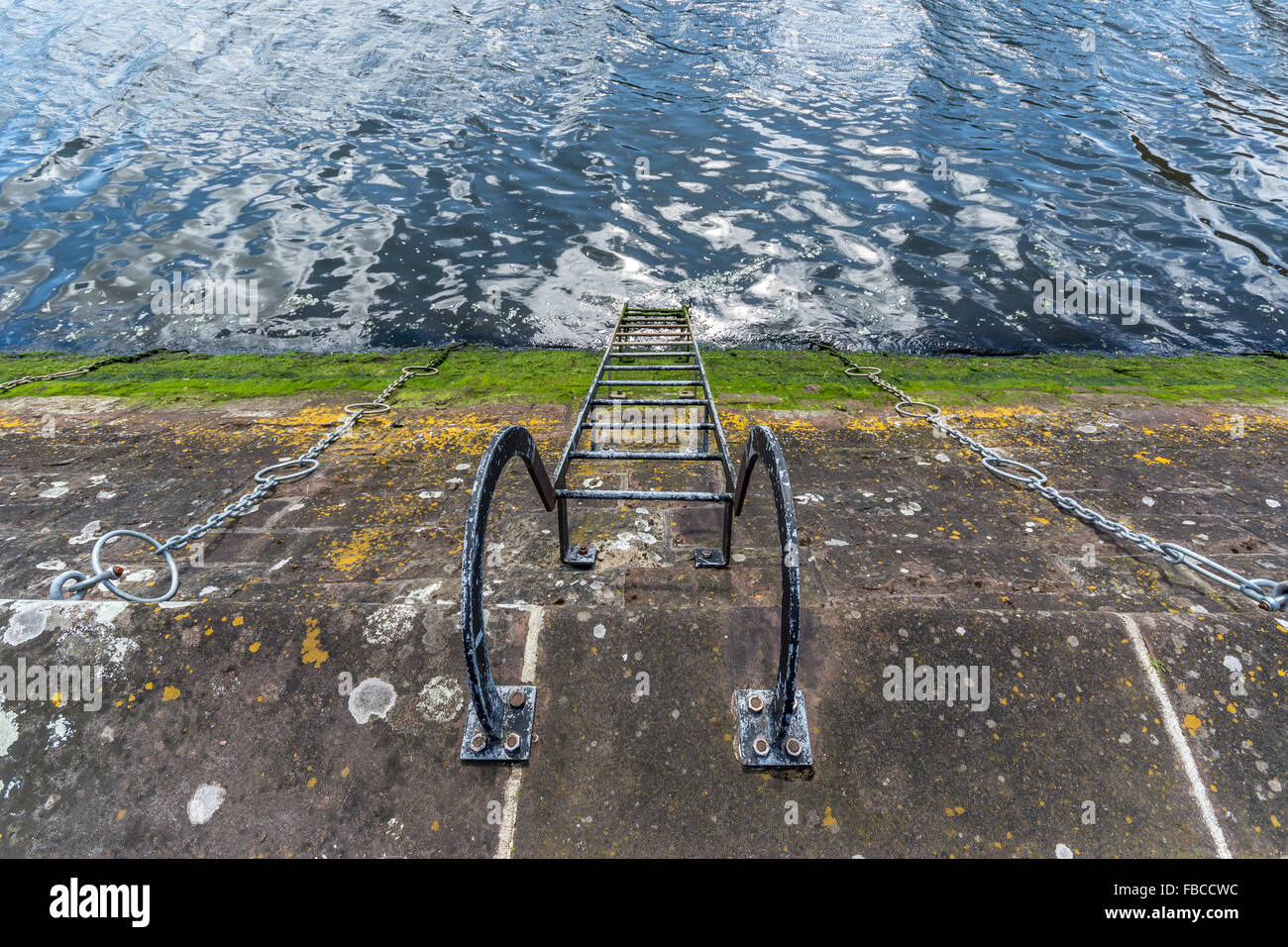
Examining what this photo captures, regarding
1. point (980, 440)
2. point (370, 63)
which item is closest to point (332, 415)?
point (980, 440)

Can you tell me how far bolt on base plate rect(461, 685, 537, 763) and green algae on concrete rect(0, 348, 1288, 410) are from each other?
3.53 meters

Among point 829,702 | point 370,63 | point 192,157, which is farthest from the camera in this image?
point 370,63

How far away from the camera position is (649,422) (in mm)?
4137

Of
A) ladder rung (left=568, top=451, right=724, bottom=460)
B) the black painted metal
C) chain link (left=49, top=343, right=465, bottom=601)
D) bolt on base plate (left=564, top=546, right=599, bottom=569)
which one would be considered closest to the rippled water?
chain link (left=49, top=343, right=465, bottom=601)

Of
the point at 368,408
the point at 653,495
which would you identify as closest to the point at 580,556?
the point at 653,495

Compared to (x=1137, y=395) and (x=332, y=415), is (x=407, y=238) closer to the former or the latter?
(x=332, y=415)

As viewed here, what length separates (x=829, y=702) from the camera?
78.5 inches

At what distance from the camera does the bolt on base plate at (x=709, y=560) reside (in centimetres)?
263

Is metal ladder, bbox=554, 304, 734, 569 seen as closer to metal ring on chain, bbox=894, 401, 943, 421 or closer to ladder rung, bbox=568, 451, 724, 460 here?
ladder rung, bbox=568, 451, 724, 460
